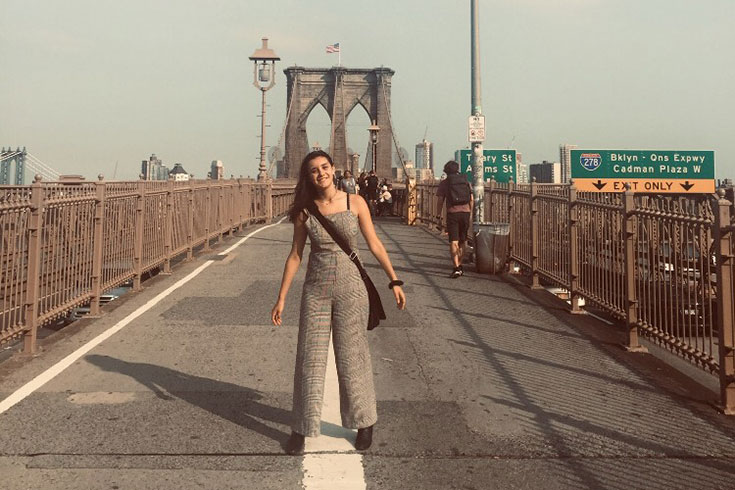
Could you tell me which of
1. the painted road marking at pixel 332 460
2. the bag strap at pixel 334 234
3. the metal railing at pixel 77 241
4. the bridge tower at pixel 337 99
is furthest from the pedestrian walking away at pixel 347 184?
the bridge tower at pixel 337 99

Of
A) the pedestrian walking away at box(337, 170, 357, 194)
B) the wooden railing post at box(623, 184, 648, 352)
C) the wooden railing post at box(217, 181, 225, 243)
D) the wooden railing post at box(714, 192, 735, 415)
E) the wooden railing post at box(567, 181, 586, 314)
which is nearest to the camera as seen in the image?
the wooden railing post at box(714, 192, 735, 415)

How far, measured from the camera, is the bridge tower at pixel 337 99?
103938 millimetres

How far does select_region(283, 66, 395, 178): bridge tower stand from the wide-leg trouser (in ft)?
327

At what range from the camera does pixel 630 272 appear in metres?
6.63

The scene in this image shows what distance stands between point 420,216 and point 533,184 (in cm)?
1286

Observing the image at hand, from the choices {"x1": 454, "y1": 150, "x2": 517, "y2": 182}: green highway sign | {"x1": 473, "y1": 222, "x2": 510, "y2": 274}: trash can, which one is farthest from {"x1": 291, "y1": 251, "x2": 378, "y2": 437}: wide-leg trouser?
{"x1": 454, "y1": 150, "x2": 517, "y2": 182}: green highway sign

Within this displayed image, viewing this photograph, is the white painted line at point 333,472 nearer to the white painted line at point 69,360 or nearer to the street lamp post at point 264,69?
the white painted line at point 69,360

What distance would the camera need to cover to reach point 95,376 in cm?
544

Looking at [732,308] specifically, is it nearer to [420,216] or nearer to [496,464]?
[496,464]

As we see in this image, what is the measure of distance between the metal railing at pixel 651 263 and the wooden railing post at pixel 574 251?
13mm

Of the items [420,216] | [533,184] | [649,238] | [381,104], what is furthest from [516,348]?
[381,104]

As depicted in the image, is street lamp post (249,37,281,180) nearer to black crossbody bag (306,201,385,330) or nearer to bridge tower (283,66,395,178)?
black crossbody bag (306,201,385,330)

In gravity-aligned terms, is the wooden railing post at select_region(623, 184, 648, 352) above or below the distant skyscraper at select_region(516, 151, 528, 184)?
below

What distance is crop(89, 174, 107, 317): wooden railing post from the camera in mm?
7902
